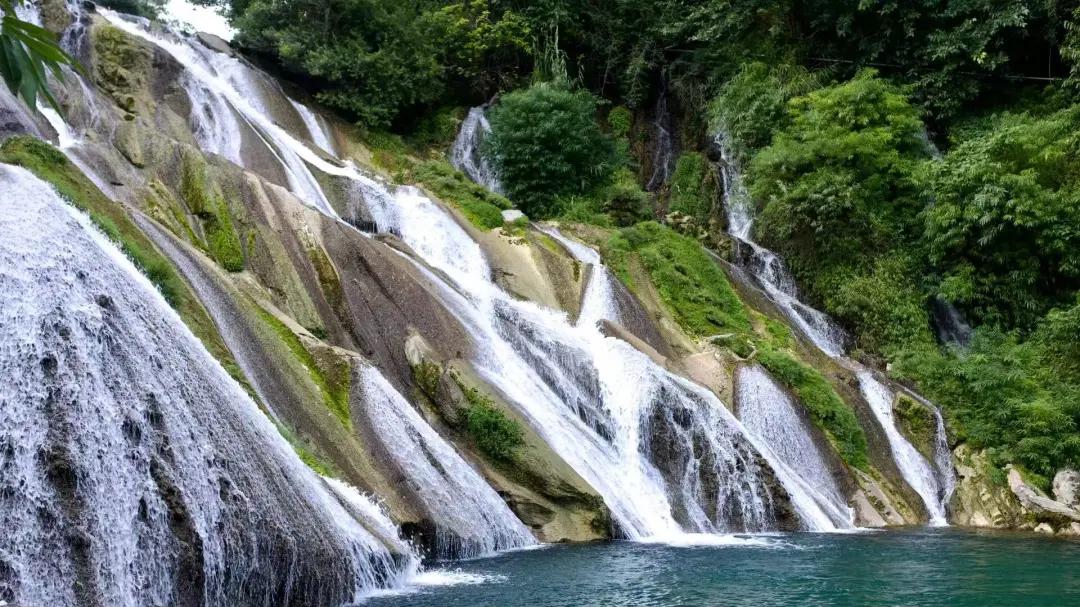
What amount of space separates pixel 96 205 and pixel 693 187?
69.1ft

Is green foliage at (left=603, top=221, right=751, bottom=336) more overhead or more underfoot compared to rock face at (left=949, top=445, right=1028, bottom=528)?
more overhead

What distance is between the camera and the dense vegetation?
22.1 meters

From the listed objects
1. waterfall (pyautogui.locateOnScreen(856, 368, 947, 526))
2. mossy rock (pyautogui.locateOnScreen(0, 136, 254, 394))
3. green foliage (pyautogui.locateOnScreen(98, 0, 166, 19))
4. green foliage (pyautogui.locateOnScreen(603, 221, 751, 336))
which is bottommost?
waterfall (pyautogui.locateOnScreen(856, 368, 947, 526))

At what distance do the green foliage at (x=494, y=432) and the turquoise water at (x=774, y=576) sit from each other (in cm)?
177

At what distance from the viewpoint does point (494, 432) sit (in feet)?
46.8

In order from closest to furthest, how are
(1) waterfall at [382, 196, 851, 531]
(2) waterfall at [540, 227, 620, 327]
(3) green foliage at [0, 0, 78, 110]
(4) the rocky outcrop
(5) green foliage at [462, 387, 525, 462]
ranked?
(3) green foliage at [0, 0, 78, 110], (4) the rocky outcrop, (5) green foliage at [462, 387, 525, 462], (1) waterfall at [382, 196, 851, 531], (2) waterfall at [540, 227, 620, 327]

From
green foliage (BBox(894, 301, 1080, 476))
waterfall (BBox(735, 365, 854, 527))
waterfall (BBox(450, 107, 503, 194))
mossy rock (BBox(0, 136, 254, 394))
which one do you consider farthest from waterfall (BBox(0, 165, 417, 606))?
waterfall (BBox(450, 107, 503, 194))

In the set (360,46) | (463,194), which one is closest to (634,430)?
(463,194)

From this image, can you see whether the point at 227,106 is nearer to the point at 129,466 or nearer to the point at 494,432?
the point at 494,432

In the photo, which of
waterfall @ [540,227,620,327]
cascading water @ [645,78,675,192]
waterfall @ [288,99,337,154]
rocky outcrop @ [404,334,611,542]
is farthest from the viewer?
cascading water @ [645,78,675,192]

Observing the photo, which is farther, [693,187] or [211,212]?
[693,187]

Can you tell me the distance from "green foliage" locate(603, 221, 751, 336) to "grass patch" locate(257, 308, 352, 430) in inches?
424

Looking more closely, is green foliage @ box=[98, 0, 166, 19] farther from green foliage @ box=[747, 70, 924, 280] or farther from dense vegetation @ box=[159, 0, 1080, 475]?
green foliage @ box=[747, 70, 924, 280]

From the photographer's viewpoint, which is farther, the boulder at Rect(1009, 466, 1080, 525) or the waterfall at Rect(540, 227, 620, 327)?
the waterfall at Rect(540, 227, 620, 327)
